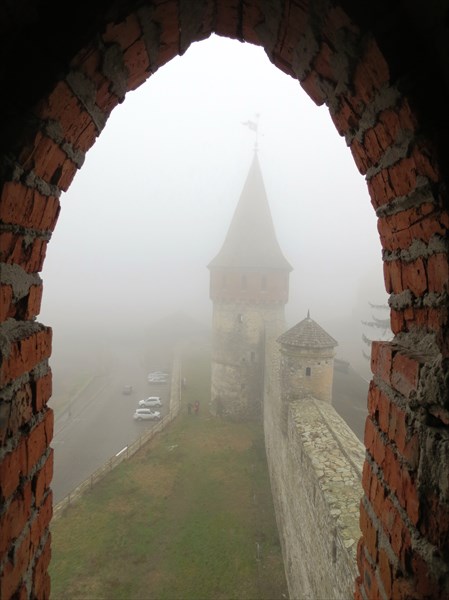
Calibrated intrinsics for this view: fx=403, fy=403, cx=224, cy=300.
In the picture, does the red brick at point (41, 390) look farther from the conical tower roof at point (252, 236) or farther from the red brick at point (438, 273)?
the conical tower roof at point (252, 236)

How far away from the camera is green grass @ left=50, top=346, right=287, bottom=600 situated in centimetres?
1007

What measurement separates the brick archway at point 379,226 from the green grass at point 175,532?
32.9ft

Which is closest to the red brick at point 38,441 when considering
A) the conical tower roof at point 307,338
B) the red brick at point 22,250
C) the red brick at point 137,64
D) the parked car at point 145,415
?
the red brick at point 22,250

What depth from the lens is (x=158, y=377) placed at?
35.2 metres

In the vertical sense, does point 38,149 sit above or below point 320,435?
above

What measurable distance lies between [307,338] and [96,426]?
50.6 feet

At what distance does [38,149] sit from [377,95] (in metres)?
1.31

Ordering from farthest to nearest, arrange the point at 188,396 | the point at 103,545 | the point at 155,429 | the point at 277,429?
the point at 188,396 < the point at 155,429 < the point at 277,429 < the point at 103,545

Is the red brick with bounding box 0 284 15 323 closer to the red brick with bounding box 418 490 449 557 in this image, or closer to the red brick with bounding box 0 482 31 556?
the red brick with bounding box 0 482 31 556

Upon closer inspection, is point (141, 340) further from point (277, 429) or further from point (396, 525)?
point (396, 525)

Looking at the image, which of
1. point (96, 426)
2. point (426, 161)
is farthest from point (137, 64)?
point (96, 426)

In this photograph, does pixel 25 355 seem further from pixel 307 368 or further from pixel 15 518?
pixel 307 368

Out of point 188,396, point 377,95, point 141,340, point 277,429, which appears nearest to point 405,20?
point 377,95

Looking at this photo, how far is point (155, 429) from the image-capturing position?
19641 mm
